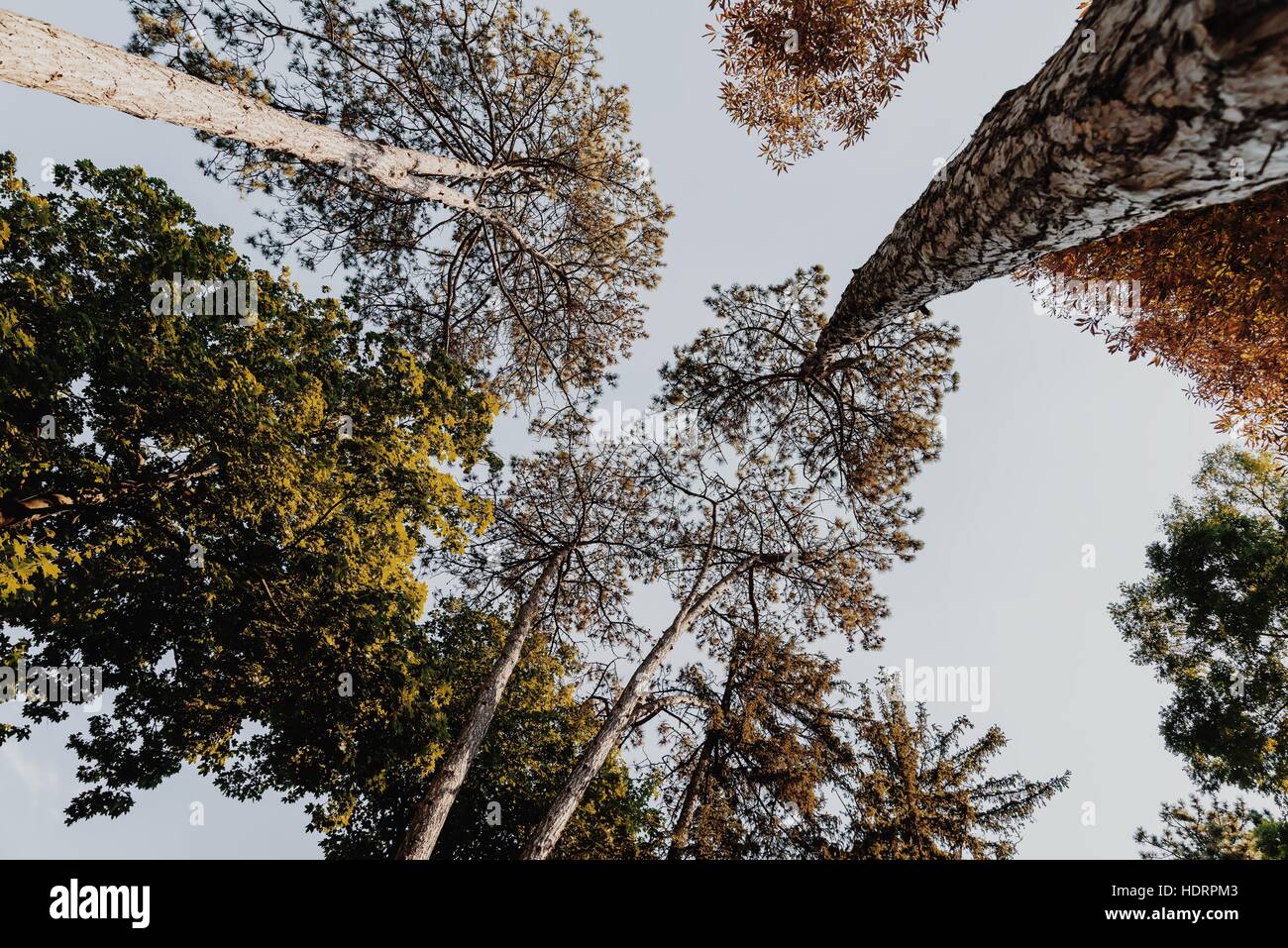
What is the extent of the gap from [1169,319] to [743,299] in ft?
16.8

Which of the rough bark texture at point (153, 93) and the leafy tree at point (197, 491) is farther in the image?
the leafy tree at point (197, 491)

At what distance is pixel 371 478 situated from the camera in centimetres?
581

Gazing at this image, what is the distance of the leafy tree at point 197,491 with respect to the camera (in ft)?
15.9

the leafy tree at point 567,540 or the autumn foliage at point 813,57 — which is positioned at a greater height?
the autumn foliage at point 813,57

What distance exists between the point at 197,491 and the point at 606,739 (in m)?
6.13

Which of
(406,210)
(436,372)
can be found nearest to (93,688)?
(436,372)

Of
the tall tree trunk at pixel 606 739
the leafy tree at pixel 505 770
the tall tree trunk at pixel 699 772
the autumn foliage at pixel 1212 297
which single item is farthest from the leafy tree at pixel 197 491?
the autumn foliage at pixel 1212 297

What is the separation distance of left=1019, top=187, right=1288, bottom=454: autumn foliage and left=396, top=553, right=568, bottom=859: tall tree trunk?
934 centimetres

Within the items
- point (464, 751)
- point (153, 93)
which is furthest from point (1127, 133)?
point (464, 751)

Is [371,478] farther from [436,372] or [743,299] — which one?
[743,299]

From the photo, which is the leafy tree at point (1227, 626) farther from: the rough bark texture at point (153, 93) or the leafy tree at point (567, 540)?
the rough bark texture at point (153, 93)

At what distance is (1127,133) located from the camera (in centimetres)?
184

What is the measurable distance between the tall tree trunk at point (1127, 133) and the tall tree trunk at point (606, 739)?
22.9ft

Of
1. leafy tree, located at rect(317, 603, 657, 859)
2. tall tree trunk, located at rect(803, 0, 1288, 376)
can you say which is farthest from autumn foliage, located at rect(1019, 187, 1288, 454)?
leafy tree, located at rect(317, 603, 657, 859)
